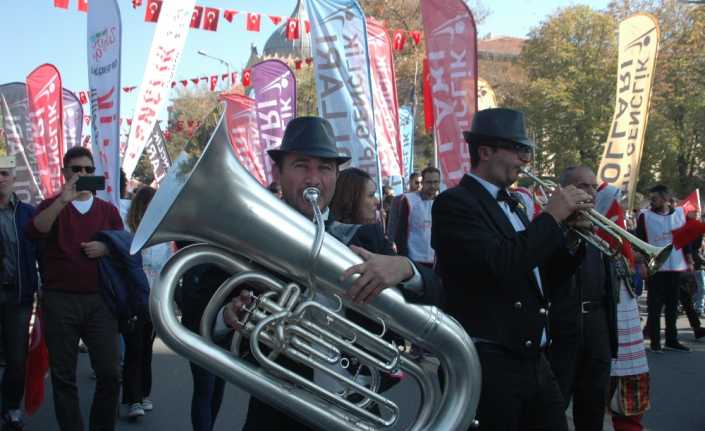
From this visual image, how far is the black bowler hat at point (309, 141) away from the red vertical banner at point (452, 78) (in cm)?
491

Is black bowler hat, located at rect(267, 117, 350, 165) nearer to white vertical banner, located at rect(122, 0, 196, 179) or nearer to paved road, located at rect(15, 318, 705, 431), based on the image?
paved road, located at rect(15, 318, 705, 431)

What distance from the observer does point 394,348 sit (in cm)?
229

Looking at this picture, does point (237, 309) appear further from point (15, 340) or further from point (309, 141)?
point (15, 340)

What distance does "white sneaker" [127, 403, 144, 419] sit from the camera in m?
5.75

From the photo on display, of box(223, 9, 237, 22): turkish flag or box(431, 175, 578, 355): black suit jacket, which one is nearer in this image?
box(431, 175, 578, 355): black suit jacket

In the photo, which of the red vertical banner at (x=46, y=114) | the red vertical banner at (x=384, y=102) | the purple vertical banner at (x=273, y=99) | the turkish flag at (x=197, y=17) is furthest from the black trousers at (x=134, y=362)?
the turkish flag at (x=197, y=17)

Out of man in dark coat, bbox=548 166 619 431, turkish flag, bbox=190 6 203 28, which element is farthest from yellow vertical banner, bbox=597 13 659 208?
turkish flag, bbox=190 6 203 28

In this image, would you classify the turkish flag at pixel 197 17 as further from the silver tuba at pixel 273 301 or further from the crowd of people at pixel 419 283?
the silver tuba at pixel 273 301

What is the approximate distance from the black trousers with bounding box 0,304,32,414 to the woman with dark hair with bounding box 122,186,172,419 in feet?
2.41

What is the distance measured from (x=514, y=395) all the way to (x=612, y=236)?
989mm

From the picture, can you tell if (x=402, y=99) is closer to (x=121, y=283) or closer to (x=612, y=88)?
(x=612, y=88)

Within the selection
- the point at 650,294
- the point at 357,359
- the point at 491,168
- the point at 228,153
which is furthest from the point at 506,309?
the point at 650,294

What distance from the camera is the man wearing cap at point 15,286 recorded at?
5.13 meters

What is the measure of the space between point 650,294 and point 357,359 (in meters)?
7.42
